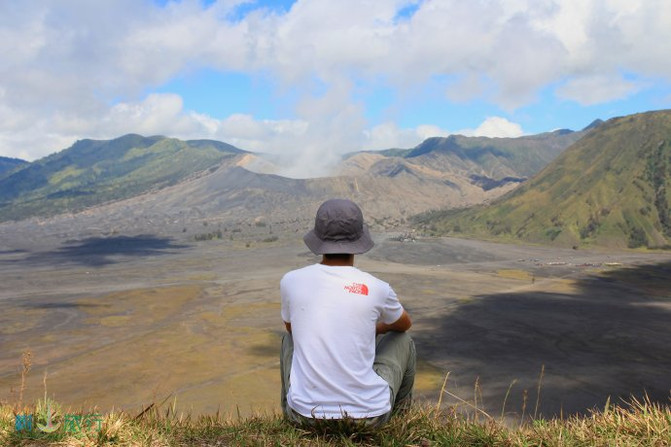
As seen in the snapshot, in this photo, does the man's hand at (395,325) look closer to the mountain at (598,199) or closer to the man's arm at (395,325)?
the man's arm at (395,325)

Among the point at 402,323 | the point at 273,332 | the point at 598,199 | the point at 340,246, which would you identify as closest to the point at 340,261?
the point at 340,246

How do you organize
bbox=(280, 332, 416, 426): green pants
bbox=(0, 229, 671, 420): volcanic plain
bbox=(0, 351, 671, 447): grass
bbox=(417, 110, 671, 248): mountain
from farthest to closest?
bbox=(417, 110, 671, 248): mountain, bbox=(0, 229, 671, 420): volcanic plain, bbox=(280, 332, 416, 426): green pants, bbox=(0, 351, 671, 447): grass

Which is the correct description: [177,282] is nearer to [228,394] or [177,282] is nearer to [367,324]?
[228,394]

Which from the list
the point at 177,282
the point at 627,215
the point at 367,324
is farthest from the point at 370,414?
the point at 627,215

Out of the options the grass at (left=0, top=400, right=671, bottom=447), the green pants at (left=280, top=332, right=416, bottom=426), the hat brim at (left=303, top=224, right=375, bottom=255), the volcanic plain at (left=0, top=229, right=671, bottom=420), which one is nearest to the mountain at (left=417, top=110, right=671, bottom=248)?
the volcanic plain at (left=0, top=229, right=671, bottom=420)

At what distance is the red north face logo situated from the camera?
14.1ft

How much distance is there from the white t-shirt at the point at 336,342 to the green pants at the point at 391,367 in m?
0.20

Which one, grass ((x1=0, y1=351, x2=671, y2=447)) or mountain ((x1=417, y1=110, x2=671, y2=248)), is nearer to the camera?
grass ((x1=0, y1=351, x2=671, y2=447))

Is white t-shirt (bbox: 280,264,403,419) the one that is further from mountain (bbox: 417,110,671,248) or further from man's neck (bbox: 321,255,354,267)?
mountain (bbox: 417,110,671,248)

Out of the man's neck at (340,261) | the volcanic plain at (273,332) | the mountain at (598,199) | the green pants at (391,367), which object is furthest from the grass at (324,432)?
the mountain at (598,199)

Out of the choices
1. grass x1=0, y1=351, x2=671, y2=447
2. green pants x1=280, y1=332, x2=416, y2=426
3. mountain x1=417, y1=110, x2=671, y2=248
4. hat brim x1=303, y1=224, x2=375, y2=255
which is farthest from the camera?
mountain x1=417, y1=110, x2=671, y2=248

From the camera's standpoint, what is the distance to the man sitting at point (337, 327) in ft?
13.9

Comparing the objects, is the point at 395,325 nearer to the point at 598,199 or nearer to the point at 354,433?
the point at 354,433

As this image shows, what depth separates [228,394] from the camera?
2086 cm
